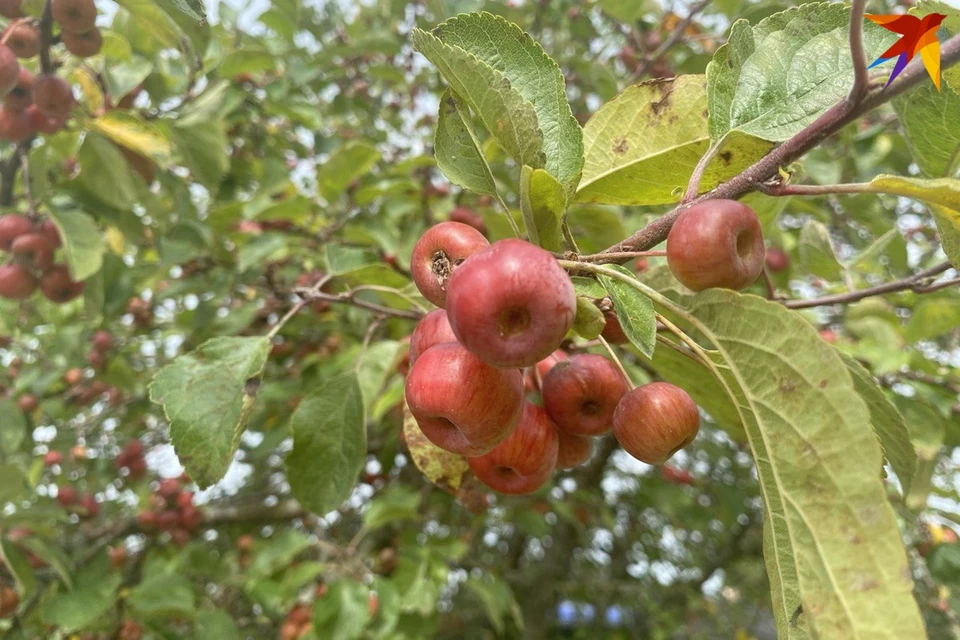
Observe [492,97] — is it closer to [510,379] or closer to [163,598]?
[510,379]

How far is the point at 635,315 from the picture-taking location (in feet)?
2.73

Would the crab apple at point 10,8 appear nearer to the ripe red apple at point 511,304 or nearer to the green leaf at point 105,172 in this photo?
the green leaf at point 105,172

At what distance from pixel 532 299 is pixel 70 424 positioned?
4.37 metres

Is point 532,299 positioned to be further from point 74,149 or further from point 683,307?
point 74,149

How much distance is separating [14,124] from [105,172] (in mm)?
373

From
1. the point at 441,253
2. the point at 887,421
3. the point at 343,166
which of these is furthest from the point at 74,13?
the point at 887,421

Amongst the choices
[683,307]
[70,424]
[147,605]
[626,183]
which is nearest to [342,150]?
[626,183]

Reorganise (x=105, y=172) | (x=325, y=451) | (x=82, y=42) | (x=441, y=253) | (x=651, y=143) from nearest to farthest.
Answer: (x=441, y=253) < (x=651, y=143) < (x=325, y=451) < (x=82, y=42) < (x=105, y=172)

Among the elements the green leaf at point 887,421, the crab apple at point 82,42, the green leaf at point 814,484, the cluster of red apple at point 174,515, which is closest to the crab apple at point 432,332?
the green leaf at point 814,484

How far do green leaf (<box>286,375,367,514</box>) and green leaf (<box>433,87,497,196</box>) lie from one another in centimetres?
68

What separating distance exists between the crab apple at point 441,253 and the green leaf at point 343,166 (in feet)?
5.11

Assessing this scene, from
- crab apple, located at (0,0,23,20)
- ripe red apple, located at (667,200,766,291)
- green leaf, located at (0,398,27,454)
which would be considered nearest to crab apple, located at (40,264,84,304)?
green leaf, located at (0,398,27,454)

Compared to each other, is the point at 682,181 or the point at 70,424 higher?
the point at 682,181

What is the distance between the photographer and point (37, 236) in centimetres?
222
